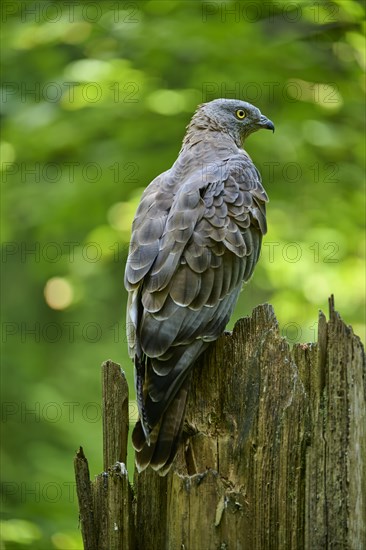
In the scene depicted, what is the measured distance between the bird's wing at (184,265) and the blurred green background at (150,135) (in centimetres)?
176

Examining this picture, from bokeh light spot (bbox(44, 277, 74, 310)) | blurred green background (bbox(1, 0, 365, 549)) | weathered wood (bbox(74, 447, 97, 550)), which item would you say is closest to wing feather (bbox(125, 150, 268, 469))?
weathered wood (bbox(74, 447, 97, 550))

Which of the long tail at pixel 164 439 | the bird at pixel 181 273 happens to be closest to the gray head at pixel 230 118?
the bird at pixel 181 273

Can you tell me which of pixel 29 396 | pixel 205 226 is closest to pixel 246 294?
pixel 29 396

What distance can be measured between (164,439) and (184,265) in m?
1.09

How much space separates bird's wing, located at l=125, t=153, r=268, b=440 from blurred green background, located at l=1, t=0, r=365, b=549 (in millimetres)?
1764

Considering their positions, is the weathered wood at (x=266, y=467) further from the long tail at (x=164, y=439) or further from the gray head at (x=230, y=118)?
the gray head at (x=230, y=118)

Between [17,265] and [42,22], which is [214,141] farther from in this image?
[17,265]

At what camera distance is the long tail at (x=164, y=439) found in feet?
12.5

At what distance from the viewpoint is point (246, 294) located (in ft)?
31.8

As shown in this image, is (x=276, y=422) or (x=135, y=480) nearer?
(x=276, y=422)

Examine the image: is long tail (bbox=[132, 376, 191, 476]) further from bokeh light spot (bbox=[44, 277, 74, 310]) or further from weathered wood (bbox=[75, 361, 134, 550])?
bokeh light spot (bbox=[44, 277, 74, 310])

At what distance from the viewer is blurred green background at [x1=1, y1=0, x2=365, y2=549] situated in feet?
21.8

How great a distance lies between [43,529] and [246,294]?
14.6 ft

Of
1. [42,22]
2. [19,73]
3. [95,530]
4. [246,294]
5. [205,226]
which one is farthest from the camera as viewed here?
[246,294]
